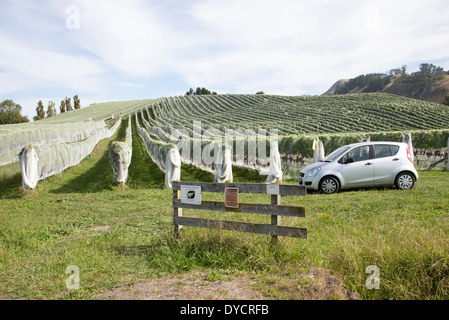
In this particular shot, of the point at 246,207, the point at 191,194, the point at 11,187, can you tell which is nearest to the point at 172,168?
the point at 11,187

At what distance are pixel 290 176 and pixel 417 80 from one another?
4249 inches

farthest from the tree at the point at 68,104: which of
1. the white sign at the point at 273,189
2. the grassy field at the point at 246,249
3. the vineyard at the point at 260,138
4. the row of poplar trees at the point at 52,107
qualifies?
the white sign at the point at 273,189

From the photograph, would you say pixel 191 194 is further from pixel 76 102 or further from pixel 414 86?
pixel 76 102

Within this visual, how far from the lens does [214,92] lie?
358ft

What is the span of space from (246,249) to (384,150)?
7553 mm

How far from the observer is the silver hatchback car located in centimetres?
1003

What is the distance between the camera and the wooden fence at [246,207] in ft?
15.3

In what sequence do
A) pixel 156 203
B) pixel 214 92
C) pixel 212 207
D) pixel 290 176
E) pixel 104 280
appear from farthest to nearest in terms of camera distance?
pixel 214 92 < pixel 290 176 < pixel 156 203 < pixel 212 207 < pixel 104 280

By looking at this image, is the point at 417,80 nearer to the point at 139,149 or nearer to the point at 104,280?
the point at 139,149

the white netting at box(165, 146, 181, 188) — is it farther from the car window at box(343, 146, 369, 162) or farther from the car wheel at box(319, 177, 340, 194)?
the car window at box(343, 146, 369, 162)

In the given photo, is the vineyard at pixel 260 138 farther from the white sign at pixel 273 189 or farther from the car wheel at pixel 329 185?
the white sign at pixel 273 189

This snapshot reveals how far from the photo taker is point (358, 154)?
1034 cm
